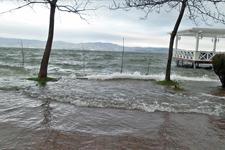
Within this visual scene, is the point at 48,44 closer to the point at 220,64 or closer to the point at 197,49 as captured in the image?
the point at 220,64

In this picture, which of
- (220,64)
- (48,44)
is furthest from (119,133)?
(220,64)

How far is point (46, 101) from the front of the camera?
8562 mm

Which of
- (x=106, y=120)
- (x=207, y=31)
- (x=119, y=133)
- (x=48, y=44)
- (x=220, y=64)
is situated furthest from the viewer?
(x=207, y=31)

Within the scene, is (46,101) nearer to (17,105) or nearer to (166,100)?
(17,105)

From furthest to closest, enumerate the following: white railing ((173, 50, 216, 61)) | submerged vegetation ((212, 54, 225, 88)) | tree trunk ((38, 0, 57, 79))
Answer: white railing ((173, 50, 216, 61)) → submerged vegetation ((212, 54, 225, 88)) → tree trunk ((38, 0, 57, 79))

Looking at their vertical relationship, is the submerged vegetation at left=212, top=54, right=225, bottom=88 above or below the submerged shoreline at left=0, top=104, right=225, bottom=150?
above

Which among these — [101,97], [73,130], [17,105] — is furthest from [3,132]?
[101,97]

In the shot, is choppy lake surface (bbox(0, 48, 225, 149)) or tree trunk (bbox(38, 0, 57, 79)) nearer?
choppy lake surface (bbox(0, 48, 225, 149))

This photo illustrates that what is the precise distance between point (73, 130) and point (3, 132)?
4.16ft

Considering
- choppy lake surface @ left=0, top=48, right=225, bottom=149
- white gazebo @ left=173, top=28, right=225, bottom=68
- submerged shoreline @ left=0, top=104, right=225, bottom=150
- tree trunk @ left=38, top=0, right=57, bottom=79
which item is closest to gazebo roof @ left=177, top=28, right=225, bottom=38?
white gazebo @ left=173, top=28, right=225, bottom=68

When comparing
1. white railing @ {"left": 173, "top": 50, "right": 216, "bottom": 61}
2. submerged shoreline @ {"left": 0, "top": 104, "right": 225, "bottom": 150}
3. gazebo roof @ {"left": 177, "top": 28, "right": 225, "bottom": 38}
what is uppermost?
gazebo roof @ {"left": 177, "top": 28, "right": 225, "bottom": 38}

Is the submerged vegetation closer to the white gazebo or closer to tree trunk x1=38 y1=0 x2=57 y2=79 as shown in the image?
tree trunk x1=38 y1=0 x2=57 y2=79

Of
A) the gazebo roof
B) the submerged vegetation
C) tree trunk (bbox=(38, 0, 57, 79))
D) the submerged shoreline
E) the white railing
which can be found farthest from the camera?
the white railing

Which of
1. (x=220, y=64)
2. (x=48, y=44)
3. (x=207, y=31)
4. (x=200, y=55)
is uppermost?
(x=207, y=31)
